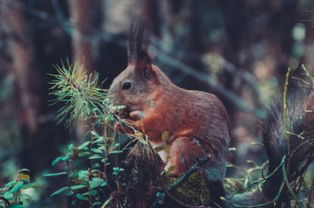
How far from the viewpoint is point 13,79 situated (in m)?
8.56

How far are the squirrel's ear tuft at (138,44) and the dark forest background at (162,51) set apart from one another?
4068 millimetres

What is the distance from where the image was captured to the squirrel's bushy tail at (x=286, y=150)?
8.73ft

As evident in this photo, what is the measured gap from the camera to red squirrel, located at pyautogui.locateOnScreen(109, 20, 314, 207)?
2748mm

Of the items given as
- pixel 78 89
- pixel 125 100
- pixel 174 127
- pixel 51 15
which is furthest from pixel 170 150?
pixel 51 15

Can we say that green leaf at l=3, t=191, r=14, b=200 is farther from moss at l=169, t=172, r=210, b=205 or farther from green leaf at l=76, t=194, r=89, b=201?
moss at l=169, t=172, r=210, b=205

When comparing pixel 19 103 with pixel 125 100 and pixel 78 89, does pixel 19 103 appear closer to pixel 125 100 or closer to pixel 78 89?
pixel 125 100

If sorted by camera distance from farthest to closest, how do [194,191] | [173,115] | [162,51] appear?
[162,51], [173,115], [194,191]

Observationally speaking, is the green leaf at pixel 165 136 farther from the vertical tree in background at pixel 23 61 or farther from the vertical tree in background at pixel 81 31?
the vertical tree in background at pixel 23 61

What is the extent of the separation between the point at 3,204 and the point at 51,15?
617cm

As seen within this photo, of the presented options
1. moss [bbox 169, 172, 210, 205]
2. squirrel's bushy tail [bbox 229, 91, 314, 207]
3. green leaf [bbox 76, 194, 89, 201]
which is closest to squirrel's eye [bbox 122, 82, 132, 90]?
moss [bbox 169, 172, 210, 205]

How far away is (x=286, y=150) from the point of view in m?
2.70

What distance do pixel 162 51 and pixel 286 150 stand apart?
18.4 ft

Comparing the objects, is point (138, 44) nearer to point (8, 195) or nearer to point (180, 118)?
point (180, 118)

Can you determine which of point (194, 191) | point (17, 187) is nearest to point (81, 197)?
point (17, 187)
